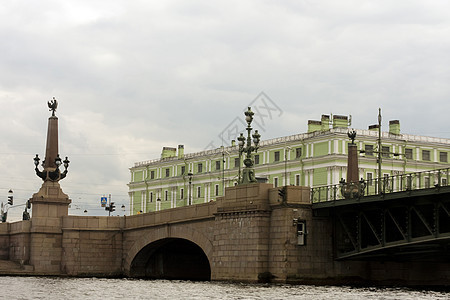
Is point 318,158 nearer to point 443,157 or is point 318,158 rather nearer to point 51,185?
point 443,157

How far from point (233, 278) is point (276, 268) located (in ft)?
9.48

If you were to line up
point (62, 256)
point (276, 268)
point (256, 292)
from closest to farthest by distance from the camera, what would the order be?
point (256, 292)
point (276, 268)
point (62, 256)

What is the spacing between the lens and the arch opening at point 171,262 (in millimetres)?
58688

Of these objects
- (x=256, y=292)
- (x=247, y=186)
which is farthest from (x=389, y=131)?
(x=256, y=292)

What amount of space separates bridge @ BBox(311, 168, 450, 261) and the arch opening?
1585 centimetres

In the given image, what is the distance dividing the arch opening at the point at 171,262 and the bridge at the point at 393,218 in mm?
15854

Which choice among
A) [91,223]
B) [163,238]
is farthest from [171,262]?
[163,238]

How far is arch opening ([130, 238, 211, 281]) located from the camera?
58688mm

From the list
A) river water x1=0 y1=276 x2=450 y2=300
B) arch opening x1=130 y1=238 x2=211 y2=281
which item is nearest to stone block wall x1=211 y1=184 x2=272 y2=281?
river water x1=0 y1=276 x2=450 y2=300

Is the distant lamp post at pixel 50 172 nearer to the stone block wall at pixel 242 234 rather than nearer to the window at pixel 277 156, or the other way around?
the stone block wall at pixel 242 234

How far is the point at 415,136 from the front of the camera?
8569 cm

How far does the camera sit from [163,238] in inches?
2122

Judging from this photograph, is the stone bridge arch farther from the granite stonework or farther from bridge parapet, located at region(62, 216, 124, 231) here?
bridge parapet, located at region(62, 216, 124, 231)

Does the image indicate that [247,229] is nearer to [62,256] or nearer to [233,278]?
[233,278]
